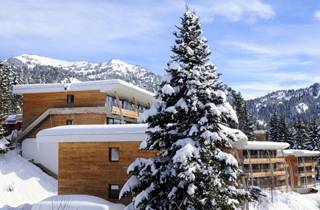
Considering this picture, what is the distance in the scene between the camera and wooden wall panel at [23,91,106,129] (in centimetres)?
4525

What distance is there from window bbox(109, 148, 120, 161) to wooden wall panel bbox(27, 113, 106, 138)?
15.0 m

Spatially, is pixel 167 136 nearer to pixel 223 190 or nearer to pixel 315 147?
pixel 223 190

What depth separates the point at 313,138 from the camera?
291 feet

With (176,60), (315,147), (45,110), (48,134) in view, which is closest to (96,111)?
(45,110)

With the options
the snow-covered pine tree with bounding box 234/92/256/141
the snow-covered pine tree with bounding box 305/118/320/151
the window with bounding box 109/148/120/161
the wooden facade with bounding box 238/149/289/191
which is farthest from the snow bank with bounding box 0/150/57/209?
the snow-covered pine tree with bounding box 305/118/320/151

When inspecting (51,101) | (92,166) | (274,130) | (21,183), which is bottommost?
(21,183)

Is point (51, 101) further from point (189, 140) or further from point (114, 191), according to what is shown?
point (189, 140)

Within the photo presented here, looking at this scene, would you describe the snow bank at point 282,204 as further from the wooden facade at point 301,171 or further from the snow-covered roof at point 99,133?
the wooden facade at point 301,171

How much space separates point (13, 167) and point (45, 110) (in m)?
8.25

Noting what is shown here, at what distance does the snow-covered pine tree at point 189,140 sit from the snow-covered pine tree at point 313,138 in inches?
2802

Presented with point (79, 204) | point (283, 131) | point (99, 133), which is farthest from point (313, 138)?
point (79, 204)

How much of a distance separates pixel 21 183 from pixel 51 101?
11.3m

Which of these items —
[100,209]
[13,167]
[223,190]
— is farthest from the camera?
[13,167]

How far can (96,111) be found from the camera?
44219 mm
